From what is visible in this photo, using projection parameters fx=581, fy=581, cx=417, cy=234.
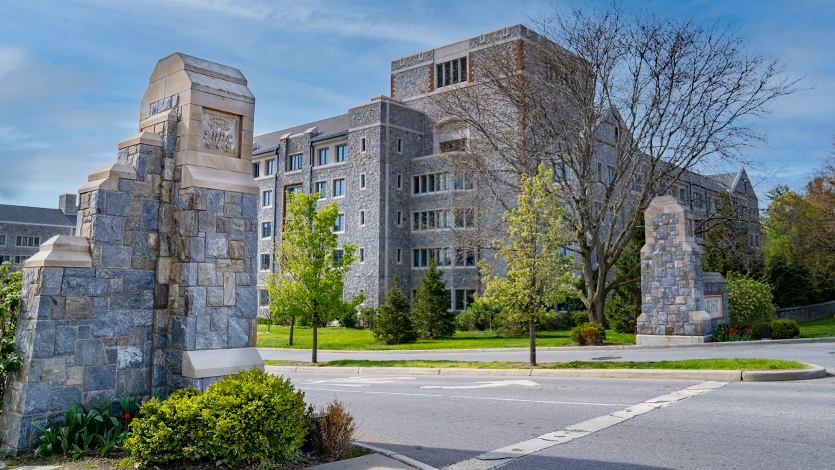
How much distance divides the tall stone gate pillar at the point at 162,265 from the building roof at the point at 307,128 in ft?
123

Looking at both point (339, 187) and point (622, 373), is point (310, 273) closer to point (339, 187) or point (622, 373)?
point (622, 373)

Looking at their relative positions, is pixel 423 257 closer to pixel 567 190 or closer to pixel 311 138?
pixel 311 138

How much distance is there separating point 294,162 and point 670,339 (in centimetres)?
3458

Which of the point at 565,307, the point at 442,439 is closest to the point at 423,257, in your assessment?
the point at 565,307

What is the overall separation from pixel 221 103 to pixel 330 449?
4513mm

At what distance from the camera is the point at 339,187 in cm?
4428

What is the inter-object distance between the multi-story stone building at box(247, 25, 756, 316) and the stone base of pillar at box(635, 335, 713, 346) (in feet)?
55.4

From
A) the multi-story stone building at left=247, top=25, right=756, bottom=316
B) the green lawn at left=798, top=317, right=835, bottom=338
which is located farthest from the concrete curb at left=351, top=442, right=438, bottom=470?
the multi-story stone building at left=247, top=25, right=756, bottom=316

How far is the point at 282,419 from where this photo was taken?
19.5 feet

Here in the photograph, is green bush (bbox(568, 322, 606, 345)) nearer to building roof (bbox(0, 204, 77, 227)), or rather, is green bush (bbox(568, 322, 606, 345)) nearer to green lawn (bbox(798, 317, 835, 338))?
green lawn (bbox(798, 317, 835, 338))

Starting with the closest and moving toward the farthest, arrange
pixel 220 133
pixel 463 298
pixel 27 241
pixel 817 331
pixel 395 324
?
pixel 220 133, pixel 817 331, pixel 395 324, pixel 463 298, pixel 27 241

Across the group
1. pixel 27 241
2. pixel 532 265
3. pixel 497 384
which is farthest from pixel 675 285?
pixel 27 241

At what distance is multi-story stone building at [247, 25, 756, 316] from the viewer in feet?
129

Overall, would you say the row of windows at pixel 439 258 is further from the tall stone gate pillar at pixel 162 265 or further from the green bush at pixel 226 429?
the green bush at pixel 226 429
